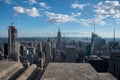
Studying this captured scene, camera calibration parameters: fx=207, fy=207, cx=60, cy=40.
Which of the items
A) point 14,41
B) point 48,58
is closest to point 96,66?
point 48,58

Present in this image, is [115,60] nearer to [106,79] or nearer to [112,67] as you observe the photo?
[112,67]

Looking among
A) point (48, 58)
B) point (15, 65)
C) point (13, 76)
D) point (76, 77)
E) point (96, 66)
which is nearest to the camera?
point (76, 77)

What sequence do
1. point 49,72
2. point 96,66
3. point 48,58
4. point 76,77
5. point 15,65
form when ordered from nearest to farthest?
point 76,77 < point 49,72 < point 15,65 < point 96,66 < point 48,58

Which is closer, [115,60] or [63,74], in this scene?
[63,74]

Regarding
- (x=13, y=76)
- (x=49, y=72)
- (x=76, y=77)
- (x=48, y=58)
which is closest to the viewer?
(x=76, y=77)

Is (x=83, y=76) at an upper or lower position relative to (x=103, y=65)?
upper

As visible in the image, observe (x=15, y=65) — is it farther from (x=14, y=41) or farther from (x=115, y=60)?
(x=14, y=41)

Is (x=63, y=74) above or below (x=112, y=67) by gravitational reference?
above

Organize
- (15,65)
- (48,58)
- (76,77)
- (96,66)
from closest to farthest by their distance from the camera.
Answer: (76,77) → (15,65) → (96,66) → (48,58)

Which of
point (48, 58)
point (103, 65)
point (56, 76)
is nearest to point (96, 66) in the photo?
point (103, 65)
